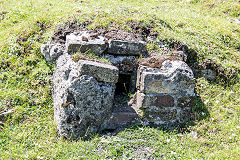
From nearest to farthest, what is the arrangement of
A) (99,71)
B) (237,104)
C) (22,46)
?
1. (99,71)
2. (237,104)
3. (22,46)

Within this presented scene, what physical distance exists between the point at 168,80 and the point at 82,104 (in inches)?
53.3

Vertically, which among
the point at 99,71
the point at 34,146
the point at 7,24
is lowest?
the point at 34,146

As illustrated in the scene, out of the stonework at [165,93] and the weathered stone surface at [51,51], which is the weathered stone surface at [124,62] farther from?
the weathered stone surface at [51,51]

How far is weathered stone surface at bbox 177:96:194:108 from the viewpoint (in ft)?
13.3

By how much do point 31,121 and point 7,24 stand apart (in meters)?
3.66

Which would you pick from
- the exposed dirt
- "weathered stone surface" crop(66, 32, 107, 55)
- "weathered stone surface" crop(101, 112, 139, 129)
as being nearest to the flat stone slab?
"weathered stone surface" crop(101, 112, 139, 129)

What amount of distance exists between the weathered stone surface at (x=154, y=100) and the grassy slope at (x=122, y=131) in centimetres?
36

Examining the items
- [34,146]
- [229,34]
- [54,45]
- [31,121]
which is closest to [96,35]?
[54,45]

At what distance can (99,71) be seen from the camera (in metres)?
3.73

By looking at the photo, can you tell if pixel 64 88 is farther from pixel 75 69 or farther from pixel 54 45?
pixel 54 45

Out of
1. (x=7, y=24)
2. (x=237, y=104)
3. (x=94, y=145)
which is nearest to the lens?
(x=94, y=145)

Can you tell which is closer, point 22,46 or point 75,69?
point 75,69

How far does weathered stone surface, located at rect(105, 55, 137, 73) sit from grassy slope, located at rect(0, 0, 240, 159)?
3.02 feet

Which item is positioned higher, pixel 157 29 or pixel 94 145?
pixel 157 29
